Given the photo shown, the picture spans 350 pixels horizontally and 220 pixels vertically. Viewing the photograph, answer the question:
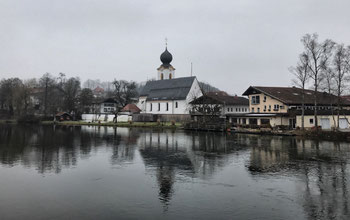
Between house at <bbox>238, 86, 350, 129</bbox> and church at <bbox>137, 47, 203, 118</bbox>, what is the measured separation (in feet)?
62.5

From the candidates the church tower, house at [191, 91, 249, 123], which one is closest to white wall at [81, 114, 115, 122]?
the church tower

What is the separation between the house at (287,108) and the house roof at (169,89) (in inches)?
819

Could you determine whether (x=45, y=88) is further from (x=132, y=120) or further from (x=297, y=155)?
(x=297, y=155)

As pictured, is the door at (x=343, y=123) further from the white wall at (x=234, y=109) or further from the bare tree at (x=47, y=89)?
the bare tree at (x=47, y=89)

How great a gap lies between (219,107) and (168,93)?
76.5 ft

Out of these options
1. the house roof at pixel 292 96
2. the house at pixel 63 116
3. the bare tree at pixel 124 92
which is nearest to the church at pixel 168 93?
the bare tree at pixel 124 92

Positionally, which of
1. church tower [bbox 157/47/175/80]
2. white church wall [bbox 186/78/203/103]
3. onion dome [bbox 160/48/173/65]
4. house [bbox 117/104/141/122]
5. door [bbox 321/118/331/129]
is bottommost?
door [bbox 321/118/331/129]

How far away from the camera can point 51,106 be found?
7600cm

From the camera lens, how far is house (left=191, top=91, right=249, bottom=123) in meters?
52.1

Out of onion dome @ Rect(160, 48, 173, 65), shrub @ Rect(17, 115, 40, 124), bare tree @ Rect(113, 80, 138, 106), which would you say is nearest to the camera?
shrub @ Rect(17, 115, 40, 124)

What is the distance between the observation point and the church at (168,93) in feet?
225

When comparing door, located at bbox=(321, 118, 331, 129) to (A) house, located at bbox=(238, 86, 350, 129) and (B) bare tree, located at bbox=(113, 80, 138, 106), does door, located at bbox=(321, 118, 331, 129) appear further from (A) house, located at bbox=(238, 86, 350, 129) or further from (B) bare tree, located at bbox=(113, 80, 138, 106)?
(B) bare tree, located at bbox=(113, 80, 138, 106)

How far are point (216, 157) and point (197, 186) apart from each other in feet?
26.3

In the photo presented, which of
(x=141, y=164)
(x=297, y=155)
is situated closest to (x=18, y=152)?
(x=141, y=164)
